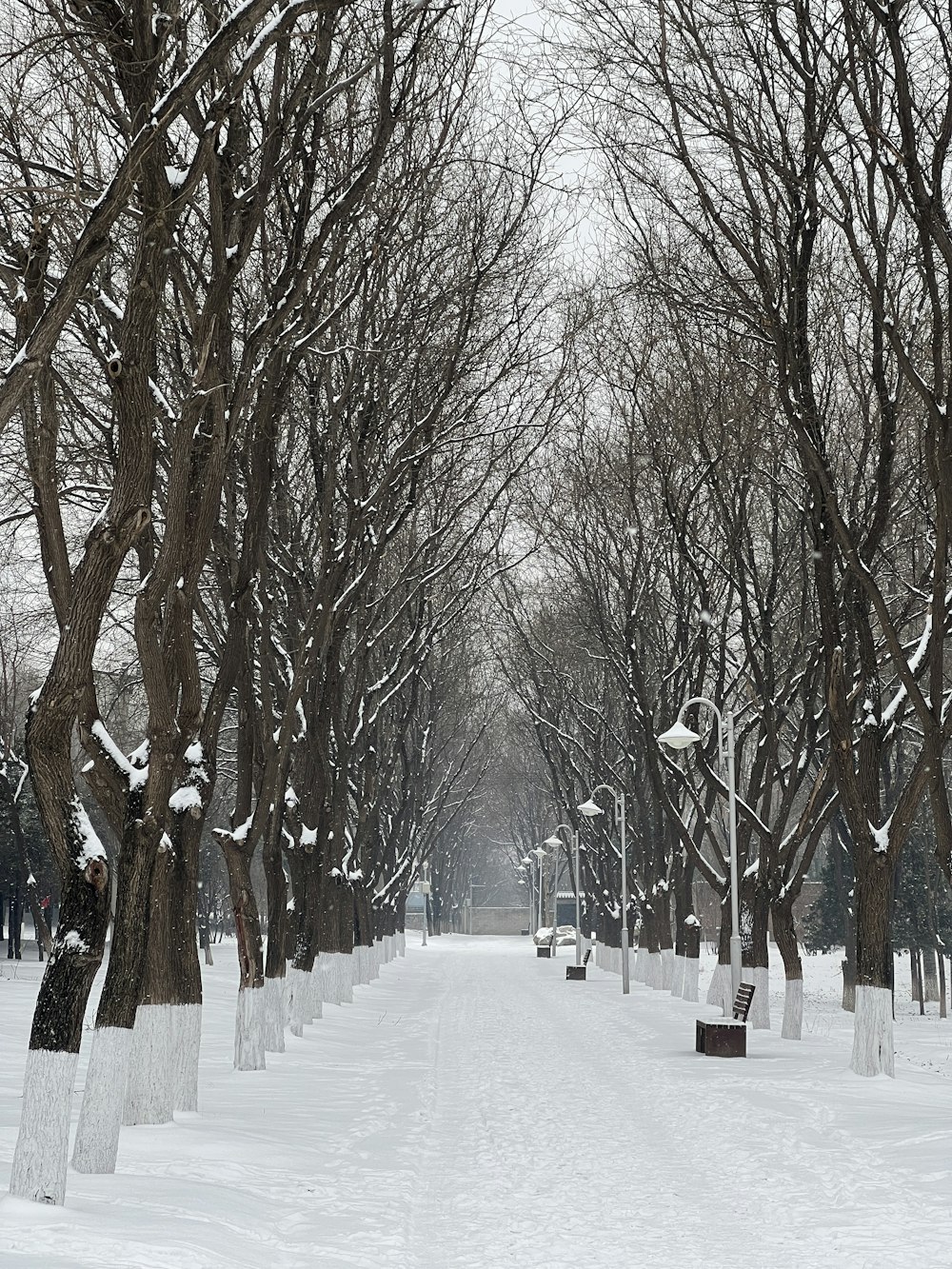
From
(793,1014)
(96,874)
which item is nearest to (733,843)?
(793,1014)

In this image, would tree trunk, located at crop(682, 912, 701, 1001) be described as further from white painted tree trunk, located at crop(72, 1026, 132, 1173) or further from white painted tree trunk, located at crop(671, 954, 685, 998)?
white painted tree trunk, located at crop(72, 1026, 132, 1173)

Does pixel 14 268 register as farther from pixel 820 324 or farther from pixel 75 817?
pixel 820 324

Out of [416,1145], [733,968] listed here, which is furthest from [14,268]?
[733,968]

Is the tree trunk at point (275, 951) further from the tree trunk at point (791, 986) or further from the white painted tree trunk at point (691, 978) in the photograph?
the white painted tree trunk at point (691, 978)

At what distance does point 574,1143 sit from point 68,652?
6.03 metres

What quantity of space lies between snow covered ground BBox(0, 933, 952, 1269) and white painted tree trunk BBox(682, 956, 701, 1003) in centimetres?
1055

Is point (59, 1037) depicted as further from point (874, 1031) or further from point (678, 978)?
point (678, 978)

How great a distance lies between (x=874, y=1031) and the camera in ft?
50.8

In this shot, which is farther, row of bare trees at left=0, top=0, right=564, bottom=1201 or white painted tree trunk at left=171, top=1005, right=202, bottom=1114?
white painted tree trunk at left=171, top=1005, right=202, bottom=1114

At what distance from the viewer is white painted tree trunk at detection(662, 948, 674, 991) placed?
116 ft

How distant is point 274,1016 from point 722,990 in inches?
458

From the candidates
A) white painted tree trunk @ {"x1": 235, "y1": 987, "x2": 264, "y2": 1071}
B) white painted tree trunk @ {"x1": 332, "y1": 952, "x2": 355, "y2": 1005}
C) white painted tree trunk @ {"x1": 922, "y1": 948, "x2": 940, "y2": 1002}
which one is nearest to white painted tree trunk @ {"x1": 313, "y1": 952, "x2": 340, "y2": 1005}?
white painted tree trunk @ {"x1": 332, "y1": 952, "x2": 355, "y2": 1005}

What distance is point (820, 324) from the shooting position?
1897 centimetres

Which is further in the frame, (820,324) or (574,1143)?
(820,324)
